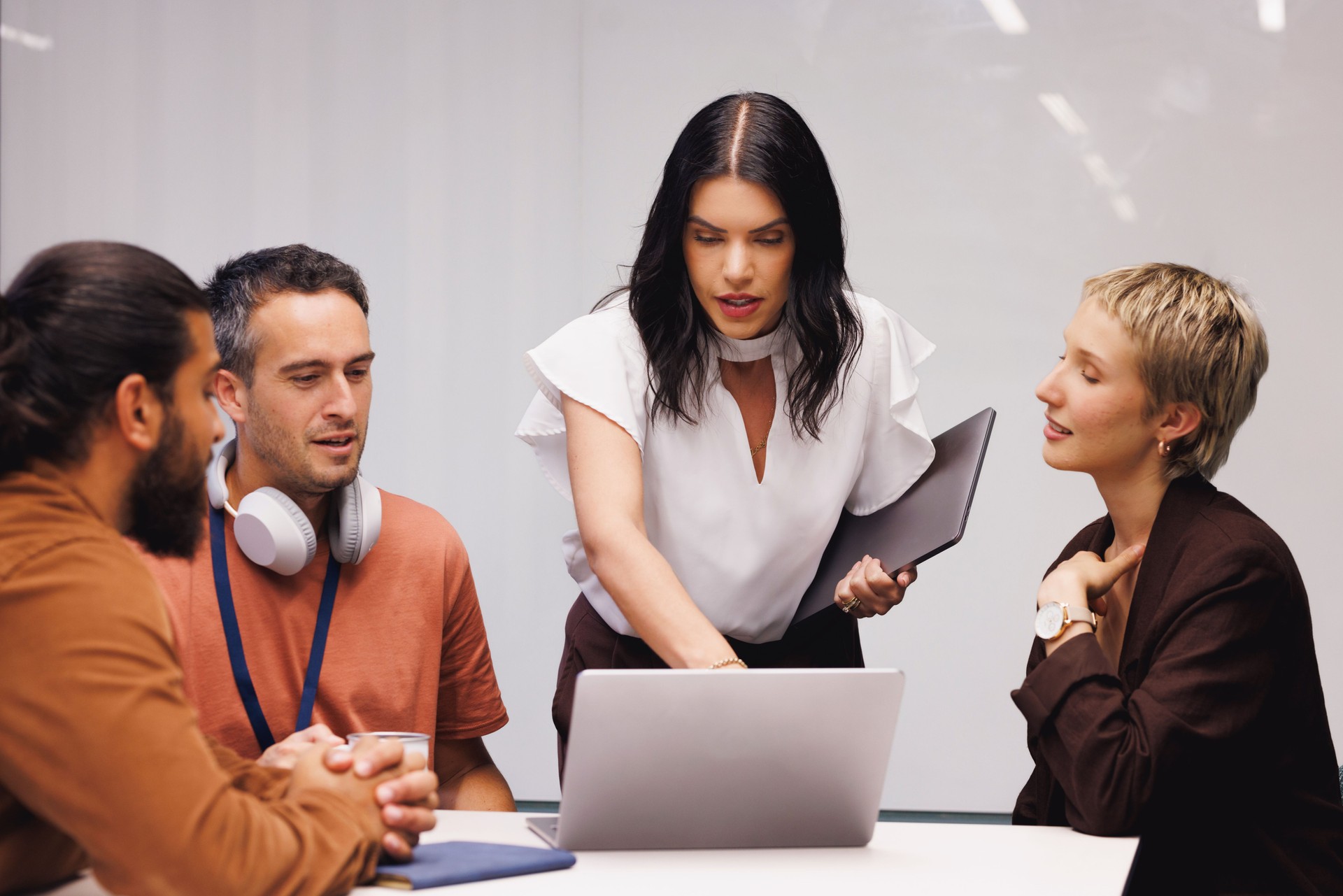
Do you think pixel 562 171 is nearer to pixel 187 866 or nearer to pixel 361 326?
pixel 361 326

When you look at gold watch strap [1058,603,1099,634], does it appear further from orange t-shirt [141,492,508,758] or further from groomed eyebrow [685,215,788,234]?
orange t-shirt [141,492,508,758]

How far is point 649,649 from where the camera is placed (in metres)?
1.94

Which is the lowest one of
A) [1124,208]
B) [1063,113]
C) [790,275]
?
[790,275]

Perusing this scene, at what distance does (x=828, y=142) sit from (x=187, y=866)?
3.26 metres

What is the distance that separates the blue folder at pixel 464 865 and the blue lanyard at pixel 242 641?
1.88 ft

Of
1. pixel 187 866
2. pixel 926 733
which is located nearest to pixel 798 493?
pixel 187 866

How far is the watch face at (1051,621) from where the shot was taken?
1.54m

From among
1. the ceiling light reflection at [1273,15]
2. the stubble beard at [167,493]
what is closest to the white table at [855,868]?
the stubble beard at [167,493]

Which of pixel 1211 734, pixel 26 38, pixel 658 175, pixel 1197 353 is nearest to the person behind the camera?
pixel 1211 734

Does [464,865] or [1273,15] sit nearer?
[464,865]

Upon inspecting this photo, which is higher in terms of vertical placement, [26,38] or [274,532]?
[26,38]

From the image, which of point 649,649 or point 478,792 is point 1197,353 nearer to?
point 649,649

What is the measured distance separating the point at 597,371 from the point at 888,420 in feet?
1.66

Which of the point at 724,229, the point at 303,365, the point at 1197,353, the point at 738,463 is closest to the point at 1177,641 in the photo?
the point at 1197,353
